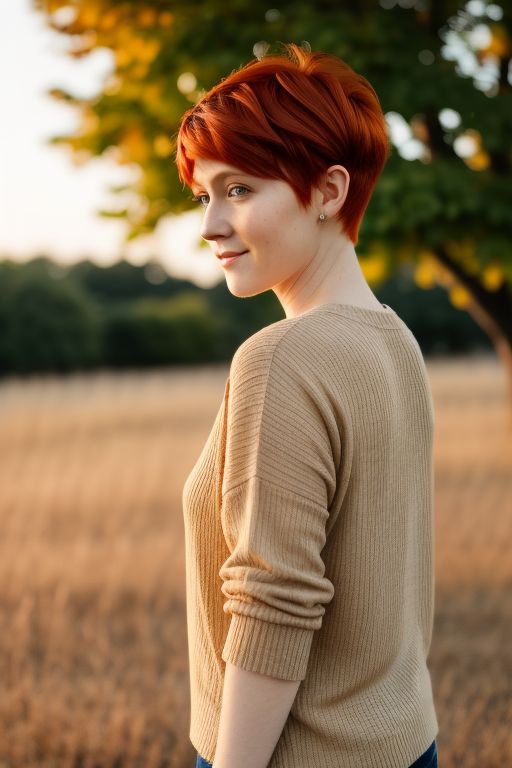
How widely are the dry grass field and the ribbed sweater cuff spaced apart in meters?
2.33

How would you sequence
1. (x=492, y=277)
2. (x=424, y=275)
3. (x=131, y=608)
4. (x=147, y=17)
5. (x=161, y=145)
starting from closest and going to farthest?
(x=131, y=608) < (x=147, y=17) < (x=161, y=145) < (x=492, y=277) < (x=424, y=275)

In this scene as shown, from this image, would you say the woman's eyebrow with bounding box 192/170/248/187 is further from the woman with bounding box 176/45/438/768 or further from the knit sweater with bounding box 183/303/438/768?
the knit sweater with bounding box 183/303/438/768

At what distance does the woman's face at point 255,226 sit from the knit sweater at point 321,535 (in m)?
0.10

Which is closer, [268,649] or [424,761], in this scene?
[268,649]

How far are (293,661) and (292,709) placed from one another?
0.12 meters

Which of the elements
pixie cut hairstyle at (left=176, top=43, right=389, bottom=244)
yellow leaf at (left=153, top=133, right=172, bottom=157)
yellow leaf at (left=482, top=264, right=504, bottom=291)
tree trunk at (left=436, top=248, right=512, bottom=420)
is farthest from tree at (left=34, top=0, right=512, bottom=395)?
pixie cut hairstyle at (left=176, top=43, right=389, bottom=244)

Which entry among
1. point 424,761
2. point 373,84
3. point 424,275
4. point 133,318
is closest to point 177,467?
point 424,275

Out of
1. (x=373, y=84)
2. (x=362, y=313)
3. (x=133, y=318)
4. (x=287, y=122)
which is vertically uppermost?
(x=287, y=122)

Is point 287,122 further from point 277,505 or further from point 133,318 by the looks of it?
point 133,318

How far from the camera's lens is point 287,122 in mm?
1110

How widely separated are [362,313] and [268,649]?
0.47 metres

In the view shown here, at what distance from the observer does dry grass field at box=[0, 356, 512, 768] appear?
10.9 ft

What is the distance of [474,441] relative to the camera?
12.0 m

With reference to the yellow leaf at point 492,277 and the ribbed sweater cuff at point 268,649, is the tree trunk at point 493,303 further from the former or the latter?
the ribbed sweater cuff at point 268,649
